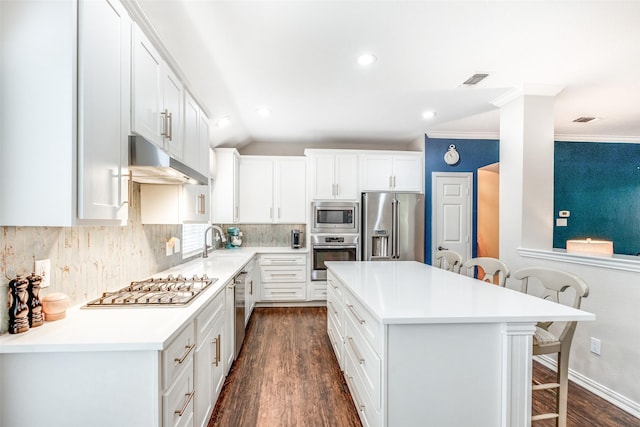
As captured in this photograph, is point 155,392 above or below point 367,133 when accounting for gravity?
below

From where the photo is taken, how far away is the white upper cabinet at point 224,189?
454 cm

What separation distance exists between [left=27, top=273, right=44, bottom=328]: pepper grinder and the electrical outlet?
0.19 ft

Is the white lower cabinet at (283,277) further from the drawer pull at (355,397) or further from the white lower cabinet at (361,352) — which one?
the drawer pull at (355,397)

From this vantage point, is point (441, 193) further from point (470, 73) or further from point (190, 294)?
point (190, 294)

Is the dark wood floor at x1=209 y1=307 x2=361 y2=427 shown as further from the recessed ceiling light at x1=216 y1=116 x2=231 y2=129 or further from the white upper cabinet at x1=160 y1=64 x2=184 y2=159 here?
the recessed ceiling light at x1=216 y1=116 x2=231 y2=129

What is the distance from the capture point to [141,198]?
2.30 meters

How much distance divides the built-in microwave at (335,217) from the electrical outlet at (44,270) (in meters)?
3.53

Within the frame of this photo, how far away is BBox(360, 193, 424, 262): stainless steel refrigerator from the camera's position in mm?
4711

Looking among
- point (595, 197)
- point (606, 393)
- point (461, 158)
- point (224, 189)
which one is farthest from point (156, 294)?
point (595, 197)

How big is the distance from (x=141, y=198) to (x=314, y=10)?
5.66 ft

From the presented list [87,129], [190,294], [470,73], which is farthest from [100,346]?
[470,73]

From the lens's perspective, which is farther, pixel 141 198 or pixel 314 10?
pixel 141 198

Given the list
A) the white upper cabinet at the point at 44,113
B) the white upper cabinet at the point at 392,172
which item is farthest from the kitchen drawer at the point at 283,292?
the white upper cabinet at the point at 44,113

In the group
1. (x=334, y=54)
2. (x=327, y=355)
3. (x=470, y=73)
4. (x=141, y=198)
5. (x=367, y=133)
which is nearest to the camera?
(x=141, y=198)
